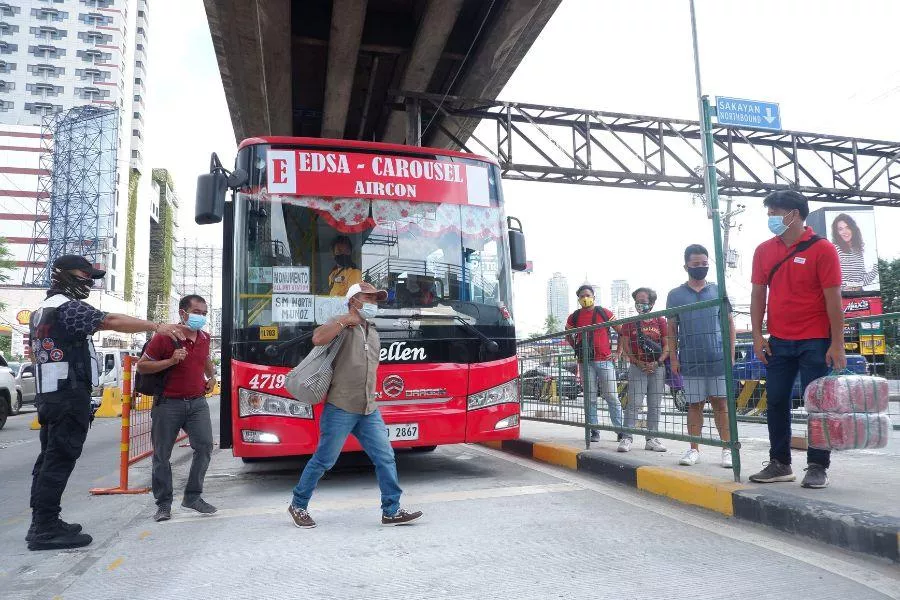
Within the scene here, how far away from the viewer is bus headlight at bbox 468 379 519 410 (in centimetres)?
593

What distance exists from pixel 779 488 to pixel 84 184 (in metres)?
66.7

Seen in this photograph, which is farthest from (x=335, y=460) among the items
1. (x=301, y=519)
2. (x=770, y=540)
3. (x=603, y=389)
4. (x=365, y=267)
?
(x=603, y=389)

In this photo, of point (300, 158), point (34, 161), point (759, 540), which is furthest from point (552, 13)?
point (34, 161)

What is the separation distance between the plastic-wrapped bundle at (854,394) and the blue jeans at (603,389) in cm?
266

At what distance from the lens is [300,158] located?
236 inches

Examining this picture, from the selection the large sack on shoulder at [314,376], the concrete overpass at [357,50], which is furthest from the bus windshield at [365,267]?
the concrete overpass at [357,50]

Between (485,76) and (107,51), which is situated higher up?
(107,51)

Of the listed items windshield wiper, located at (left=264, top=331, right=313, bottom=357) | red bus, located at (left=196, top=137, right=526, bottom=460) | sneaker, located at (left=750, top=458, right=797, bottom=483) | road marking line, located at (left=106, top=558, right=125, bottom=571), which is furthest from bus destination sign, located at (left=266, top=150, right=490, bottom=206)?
sneaker, located at (left=750, top=458, right=797, bottom=483)

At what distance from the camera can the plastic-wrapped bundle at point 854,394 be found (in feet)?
13.1

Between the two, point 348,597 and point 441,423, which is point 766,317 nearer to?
point 441,423

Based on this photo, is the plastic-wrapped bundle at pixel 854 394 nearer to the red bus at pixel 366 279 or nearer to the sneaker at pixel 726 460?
the sneaker at pixel 726 460

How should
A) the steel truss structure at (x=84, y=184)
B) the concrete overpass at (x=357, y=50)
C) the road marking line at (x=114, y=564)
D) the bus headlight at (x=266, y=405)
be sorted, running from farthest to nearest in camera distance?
the steel truss structure at (x=84, y=184) → the concrete overpass at (x=357, y=50) → the bus headlight at (x=266, y=405) → the road marking line at (x=114, y=564)

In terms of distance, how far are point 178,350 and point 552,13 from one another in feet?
29.0

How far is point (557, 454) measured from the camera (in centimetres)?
701
